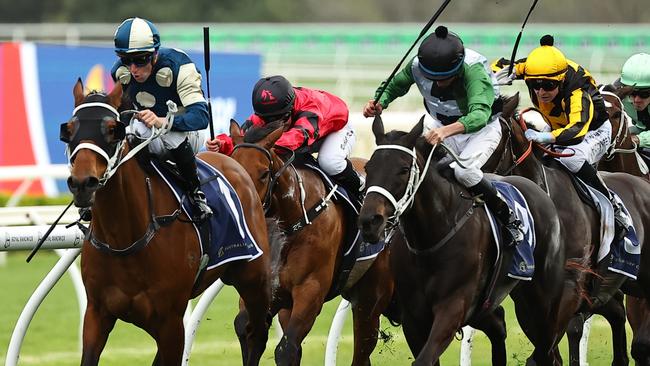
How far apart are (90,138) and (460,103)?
6.89ft

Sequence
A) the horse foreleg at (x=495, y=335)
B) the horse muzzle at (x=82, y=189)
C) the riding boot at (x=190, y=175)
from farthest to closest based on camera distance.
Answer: the horse foreleg at (x=495, y=335), the riding boot at (x=190, y=175), the horse muzzle at (x=82, y=189)

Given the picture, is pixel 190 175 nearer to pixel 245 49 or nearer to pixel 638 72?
pixel 638 72

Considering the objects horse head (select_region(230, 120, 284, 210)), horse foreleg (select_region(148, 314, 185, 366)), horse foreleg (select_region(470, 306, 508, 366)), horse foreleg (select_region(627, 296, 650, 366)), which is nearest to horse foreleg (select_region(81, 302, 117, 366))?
horse foreleg (select_region(148, 314, 185, 366))

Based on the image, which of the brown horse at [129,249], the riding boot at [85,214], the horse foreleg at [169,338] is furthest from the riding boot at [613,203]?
the riding boot at [85,214]

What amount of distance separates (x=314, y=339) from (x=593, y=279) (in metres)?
2.91

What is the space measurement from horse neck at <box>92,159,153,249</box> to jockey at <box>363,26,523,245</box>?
4.35ft

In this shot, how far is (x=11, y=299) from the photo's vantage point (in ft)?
38.9

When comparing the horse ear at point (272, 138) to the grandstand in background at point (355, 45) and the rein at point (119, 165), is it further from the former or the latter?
the grandstand in background at point (355, 45)

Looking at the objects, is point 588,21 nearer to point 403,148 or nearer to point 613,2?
point 613,2

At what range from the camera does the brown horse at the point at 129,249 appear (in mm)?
Answer: 5520

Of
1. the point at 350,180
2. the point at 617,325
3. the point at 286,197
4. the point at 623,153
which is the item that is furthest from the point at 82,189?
the point at 623,153

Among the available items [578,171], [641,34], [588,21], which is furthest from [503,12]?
[578,171]

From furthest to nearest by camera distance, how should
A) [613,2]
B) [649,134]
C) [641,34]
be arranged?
[613,2] < [641,34] < [649,134]

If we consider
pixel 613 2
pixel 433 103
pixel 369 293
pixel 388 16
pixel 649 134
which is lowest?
pixel 388 16
